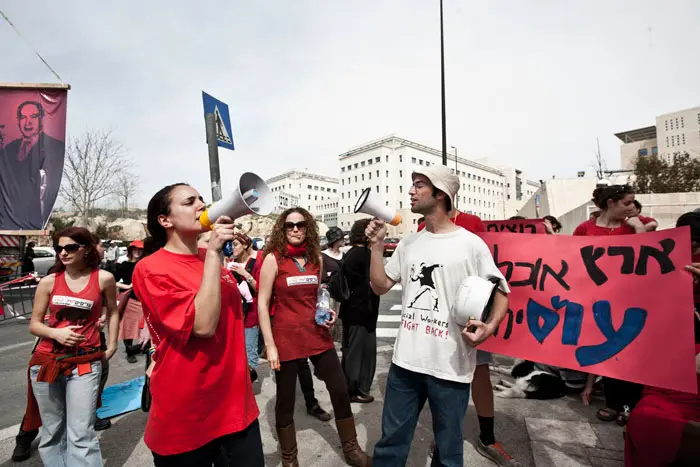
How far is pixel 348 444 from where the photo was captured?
2893 mm

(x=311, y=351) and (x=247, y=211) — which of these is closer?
(x=247, y=211)

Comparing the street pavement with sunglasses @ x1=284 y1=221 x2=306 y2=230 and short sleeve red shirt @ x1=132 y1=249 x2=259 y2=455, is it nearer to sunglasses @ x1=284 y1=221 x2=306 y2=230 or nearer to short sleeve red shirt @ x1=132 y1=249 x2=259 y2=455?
short sleeve red shirt @ x1=132 y1=249 x2=259 y2=455

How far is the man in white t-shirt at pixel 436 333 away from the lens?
213 centimetres

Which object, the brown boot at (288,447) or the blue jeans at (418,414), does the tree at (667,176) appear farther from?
the brown boot at (288,447)

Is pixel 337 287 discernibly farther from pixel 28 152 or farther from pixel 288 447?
pixel 28 152

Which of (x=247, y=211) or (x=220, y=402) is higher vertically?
(x=247, y=211)

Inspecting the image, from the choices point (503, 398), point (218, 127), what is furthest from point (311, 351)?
point (218, 127)

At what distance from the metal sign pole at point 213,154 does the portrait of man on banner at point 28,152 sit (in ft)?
23.2

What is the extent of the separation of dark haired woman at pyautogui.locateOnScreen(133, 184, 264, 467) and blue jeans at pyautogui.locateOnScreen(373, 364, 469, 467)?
0.75 meters

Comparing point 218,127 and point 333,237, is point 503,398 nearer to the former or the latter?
point 333,237

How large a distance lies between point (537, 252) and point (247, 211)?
2.61 metres

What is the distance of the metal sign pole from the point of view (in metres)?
5.41

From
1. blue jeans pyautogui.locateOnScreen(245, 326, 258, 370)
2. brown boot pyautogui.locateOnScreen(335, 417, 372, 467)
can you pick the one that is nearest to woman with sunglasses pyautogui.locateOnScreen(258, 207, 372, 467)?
brown boot pyautogui.locateOnScreen(335, 417, 372, 467)

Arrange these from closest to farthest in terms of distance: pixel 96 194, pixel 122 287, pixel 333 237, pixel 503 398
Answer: pixel 503 398 → pixel 333 237 → pixel 122 287 → pixel 96 194
